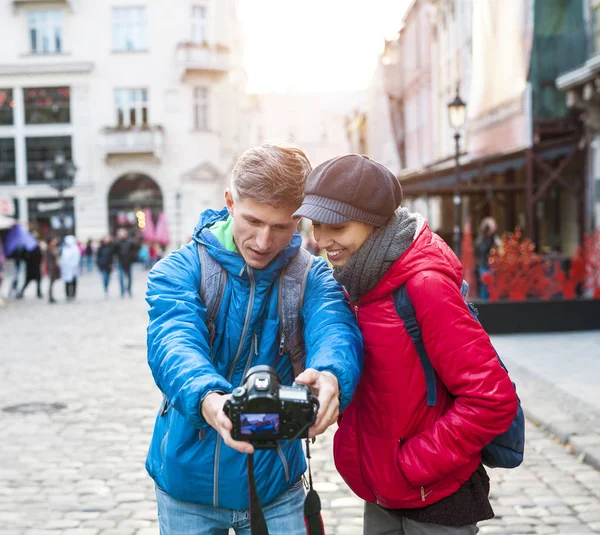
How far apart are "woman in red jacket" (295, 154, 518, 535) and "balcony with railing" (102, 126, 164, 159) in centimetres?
4247

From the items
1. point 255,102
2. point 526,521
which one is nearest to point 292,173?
point 526,521

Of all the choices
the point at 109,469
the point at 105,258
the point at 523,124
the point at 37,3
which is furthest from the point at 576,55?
the point at 37,3

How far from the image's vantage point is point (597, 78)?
49.9ft

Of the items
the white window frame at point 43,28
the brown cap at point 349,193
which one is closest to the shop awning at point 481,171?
the brown cap at point 349,193

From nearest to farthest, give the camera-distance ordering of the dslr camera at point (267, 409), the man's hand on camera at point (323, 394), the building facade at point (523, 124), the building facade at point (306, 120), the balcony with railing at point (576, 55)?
the dslr camera at point (267, 409) < the man's hand on camera at point (323, 394) < the balcony with railing at point (576, 55) < the building facade at point (523, 124) < the building facade at point (306, 120)

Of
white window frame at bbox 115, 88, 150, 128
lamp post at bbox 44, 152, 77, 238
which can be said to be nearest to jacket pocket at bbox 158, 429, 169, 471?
lamp post at bbox 44, 152, 77, 238

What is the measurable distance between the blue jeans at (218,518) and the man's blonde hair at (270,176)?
856 millimetres

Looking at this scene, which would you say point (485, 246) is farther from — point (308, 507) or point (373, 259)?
point (308, 507)

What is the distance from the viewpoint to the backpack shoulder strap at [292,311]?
2455 mm

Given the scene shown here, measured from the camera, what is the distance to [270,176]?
233cm

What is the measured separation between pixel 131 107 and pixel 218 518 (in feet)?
147

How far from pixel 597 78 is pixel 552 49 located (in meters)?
2.83

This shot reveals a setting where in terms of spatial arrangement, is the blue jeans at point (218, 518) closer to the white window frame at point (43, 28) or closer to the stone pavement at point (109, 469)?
the stone pavement at point (109, 469)

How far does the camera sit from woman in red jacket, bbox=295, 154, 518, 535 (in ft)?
7.66
